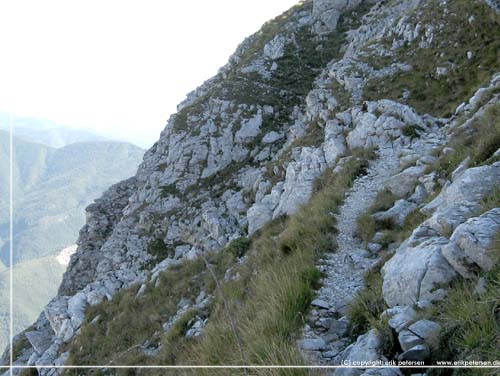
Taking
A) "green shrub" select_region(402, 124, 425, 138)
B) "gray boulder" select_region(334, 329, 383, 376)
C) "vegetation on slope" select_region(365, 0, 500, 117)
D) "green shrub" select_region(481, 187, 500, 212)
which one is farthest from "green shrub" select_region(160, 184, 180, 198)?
"gray boulder" select_region(334, 329, 383, 376)

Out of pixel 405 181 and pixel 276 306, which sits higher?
pixel 276 306

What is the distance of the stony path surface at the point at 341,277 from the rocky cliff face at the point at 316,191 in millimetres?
33

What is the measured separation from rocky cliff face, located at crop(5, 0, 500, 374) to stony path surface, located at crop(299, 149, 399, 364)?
3 cm

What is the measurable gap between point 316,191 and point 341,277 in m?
7.85

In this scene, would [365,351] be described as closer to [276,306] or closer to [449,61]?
[276,306]

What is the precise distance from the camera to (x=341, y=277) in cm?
704

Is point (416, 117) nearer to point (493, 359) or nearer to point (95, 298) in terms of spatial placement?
point (493, 359)

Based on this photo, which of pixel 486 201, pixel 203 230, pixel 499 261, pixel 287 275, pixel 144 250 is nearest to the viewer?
pixel 499 261

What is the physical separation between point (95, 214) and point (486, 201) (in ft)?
115

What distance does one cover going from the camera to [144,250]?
27.1 m

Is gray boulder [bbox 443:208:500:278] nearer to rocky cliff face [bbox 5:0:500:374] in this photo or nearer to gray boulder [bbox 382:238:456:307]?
rocky cliff face [bbox 5:0:500:374]

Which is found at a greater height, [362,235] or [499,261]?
[499,261]

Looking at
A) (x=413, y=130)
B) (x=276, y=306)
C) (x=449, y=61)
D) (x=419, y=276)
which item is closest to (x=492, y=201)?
(x=419, y=276)

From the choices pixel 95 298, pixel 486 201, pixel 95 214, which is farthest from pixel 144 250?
pixel 486 201
